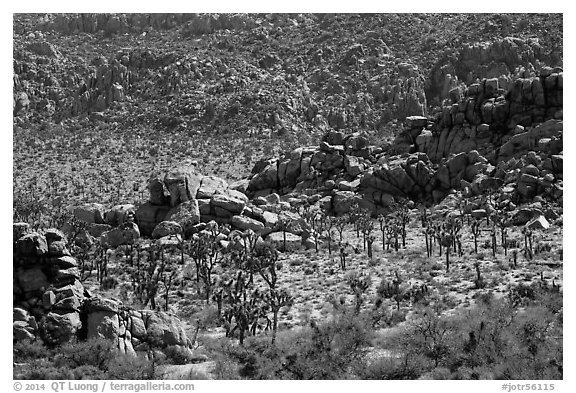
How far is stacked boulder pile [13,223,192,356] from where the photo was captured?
24.5 meters

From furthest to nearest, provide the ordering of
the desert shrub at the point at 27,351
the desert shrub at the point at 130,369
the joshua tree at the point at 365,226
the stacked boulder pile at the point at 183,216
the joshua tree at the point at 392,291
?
the stacked boulder pile at the point at 183,216 < the joshua tree at the point at 365,226 < the joshua tree at the point at 392,291 < the desert shrub at the point at 27,351 < the desert shrub at the point at 130,369

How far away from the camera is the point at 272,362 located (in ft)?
79.4

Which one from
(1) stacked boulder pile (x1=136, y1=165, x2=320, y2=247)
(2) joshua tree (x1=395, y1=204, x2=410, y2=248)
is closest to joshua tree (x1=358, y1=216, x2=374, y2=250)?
(2) joshua tree (x1=395, y1=204, x2=410, y2=248)

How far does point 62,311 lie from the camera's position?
25.3 m

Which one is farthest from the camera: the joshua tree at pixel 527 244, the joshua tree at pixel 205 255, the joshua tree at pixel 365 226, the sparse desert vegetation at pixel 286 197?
the joshua tree at pixel 365 226

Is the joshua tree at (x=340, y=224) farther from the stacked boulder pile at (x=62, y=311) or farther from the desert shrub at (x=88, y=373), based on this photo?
the desert shrub at (x=88, y=373)

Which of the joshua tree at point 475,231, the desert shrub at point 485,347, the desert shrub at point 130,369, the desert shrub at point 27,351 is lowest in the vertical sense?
the joshua tree at point 475,231

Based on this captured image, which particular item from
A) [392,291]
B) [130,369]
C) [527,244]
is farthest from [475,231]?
[130,369]

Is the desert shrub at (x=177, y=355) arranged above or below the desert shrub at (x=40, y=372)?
below

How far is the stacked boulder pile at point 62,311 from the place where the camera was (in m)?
24.5

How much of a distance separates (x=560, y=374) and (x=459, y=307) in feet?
43.0

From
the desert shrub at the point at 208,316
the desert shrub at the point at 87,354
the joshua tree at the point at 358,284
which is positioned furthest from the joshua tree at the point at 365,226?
the desert shrub at the point at 87,354

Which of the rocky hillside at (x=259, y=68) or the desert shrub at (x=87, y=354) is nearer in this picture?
the desert shrub at (x=87, y=354)

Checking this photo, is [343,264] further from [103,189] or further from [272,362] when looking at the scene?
[103,189]
